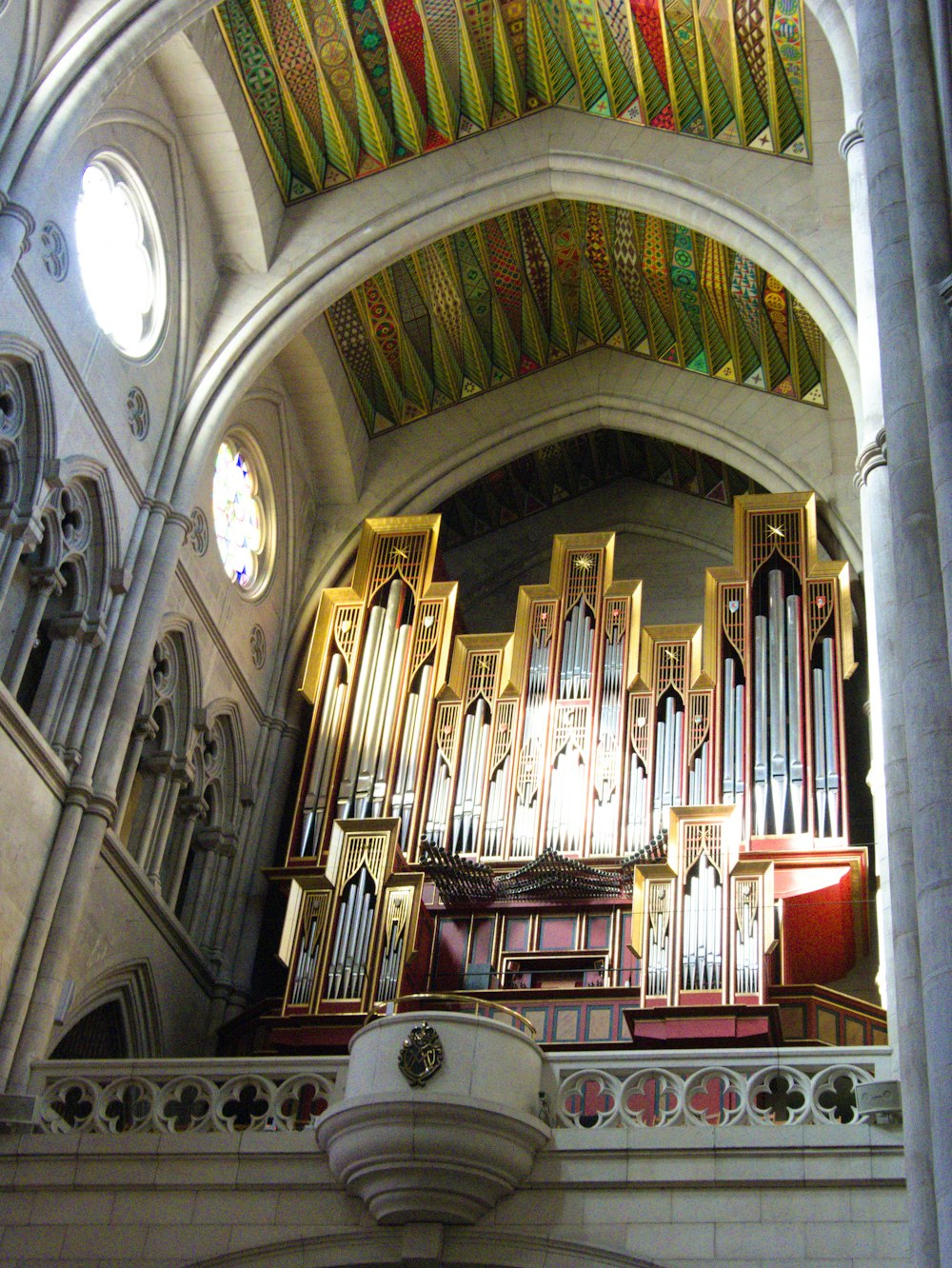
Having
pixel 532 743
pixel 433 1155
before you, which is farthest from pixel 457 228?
pixel 433 1155

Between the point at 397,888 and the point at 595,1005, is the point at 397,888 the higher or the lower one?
the higher one

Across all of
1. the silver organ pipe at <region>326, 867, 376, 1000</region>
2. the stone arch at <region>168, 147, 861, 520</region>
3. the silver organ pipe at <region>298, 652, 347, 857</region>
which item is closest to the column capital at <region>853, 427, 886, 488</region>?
the stone arch at <region>168, 147, 861, 520</region>

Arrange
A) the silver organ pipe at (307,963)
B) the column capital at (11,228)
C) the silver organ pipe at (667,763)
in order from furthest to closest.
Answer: the silver organ pipe at (667,763)
the silver organ pipe at (307,963)
the column capital at (11,228)

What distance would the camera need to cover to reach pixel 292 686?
1769cm

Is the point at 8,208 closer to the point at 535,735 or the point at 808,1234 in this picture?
the point at 535,735

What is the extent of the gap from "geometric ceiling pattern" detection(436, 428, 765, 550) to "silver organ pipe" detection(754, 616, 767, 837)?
11.7 ft

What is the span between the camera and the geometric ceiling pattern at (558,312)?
17469mm

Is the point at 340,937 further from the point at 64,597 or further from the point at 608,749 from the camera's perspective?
the point at 64,597

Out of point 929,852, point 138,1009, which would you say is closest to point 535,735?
point 138,1009

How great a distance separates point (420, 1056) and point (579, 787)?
562 centimetres

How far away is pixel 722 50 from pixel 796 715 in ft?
20.8

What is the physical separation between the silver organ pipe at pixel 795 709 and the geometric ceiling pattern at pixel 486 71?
449cm

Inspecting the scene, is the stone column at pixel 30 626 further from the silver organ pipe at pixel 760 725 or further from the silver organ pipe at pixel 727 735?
the silver organ pipe at pixel 760 725

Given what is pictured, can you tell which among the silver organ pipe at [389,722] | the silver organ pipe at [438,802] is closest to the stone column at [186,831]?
the silver organ pipe at [389,722]
